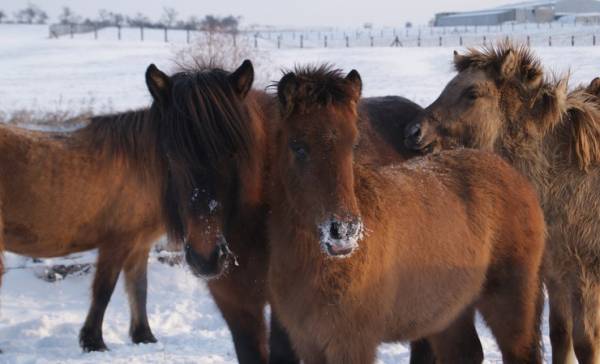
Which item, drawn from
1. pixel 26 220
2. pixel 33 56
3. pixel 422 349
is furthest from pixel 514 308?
pixel 33 56

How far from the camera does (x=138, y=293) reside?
7332mm

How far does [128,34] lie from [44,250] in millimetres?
49928

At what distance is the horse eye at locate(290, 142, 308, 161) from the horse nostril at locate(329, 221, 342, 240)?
1.33 feet

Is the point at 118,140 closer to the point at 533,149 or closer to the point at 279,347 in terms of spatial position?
the point at 279,347

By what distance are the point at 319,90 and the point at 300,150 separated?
0.29 meters

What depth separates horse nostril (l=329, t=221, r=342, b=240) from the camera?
292 centimetres

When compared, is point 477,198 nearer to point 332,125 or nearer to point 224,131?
point 332,125

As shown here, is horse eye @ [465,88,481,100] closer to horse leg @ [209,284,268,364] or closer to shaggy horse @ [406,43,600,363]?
shaggy horse @ [406,43,600,363]

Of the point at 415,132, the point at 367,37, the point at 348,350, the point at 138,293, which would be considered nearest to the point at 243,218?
the point at 348,350

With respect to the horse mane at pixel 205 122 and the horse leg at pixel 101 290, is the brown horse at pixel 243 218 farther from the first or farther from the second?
the horse leg at pixel 101 290

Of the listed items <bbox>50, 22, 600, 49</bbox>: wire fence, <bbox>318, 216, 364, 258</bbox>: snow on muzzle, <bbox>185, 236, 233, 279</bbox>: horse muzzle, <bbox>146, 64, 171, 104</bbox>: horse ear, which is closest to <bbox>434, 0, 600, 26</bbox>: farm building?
<bbox>50, 22, 600, 49</bbox>: wire fence

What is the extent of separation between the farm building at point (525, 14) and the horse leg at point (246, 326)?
231ft

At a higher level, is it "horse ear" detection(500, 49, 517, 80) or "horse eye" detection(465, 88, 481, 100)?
"horse ear" detection(500, 49, 517, 80)


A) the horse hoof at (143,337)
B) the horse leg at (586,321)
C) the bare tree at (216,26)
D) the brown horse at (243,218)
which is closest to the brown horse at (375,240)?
the brown horse at (243,218)
